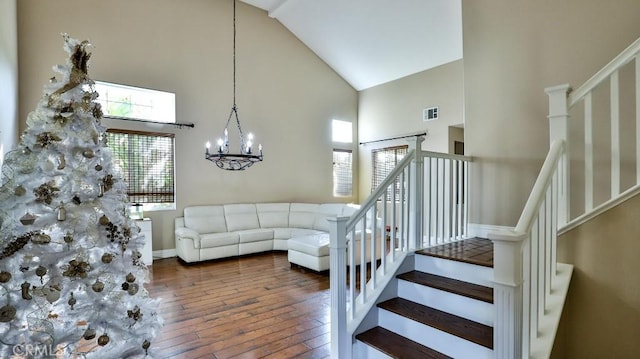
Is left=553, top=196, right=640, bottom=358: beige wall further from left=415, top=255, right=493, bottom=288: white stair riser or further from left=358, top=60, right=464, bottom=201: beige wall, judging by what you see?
left=358, top=60, right=464, bottom=201: beige wall

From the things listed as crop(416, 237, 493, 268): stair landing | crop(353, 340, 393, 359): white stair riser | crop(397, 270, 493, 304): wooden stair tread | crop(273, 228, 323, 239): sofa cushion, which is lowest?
crop(353, 340, 393, 359): white stair riser

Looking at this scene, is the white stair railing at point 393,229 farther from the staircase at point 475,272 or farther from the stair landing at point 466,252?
the stair landing at point 466,252

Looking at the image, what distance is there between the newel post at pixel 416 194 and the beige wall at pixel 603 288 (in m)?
1.03

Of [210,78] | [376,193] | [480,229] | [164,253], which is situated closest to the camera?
[376,193]

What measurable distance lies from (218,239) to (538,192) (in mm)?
4750

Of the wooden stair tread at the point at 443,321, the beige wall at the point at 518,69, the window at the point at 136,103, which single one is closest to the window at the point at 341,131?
the window at the point at 136,103

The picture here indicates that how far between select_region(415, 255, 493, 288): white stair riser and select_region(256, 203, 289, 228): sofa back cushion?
408 cm

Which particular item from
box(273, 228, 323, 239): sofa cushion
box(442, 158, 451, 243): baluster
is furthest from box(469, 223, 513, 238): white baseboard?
box(273, 228, 323, 239): sofa cushion

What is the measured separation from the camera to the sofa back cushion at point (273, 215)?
6.38 meters

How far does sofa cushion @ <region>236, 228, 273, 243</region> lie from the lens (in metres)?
5.64

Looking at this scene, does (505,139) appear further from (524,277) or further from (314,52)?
(314,52)

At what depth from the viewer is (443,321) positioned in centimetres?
212

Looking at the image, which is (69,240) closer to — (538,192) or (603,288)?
(538,192)

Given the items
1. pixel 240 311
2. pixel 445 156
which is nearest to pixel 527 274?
pixel 445 156
